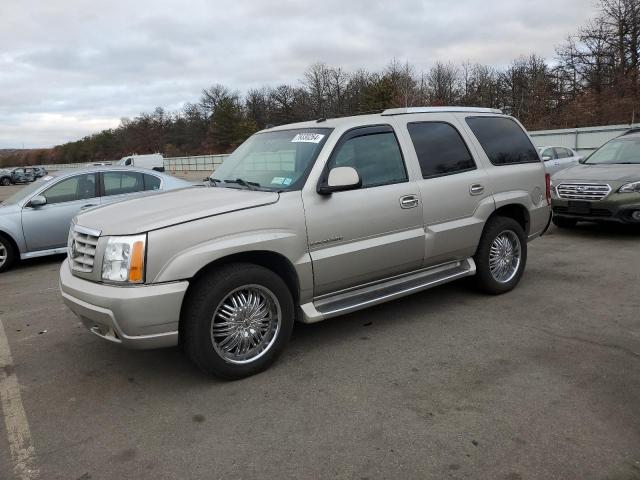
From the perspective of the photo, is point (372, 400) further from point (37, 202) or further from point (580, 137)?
point (580, 137)

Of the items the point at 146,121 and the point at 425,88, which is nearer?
the point at 425,88

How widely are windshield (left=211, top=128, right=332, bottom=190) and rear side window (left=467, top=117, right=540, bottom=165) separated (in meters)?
1.97

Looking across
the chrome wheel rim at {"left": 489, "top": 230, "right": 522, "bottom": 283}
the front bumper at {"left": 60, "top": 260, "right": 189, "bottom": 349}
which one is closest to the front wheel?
the chrome wheel rim at {"left": 489, "top": 230, "right": 522, "bottom": 283}

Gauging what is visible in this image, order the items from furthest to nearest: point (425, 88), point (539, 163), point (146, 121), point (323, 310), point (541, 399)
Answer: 1. point (146, 121)
2. point (425, 88)
3. point (539, 163)
4. point (323, 310)
5. point (541, 399)

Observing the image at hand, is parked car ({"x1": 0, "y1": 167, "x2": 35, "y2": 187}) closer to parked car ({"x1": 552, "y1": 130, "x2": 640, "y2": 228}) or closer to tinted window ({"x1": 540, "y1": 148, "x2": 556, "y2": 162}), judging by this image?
tinted window ({"x1": 540, "y1": 148, "x2": 556, "y2": 162})

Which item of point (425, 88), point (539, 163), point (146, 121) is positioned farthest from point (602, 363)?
point (146, 121)

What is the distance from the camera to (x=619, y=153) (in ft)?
31.1

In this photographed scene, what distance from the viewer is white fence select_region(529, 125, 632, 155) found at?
22.1m

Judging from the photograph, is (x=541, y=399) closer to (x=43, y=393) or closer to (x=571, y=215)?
(x=43, y=393)

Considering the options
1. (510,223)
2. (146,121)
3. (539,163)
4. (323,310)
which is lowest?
(323,310)

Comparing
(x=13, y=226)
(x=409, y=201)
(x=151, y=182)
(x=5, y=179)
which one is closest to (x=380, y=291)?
(x=409, y=201)

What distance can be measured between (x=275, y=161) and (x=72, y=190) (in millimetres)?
5759

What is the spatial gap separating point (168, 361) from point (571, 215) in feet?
24.3

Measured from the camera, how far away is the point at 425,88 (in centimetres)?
6262
